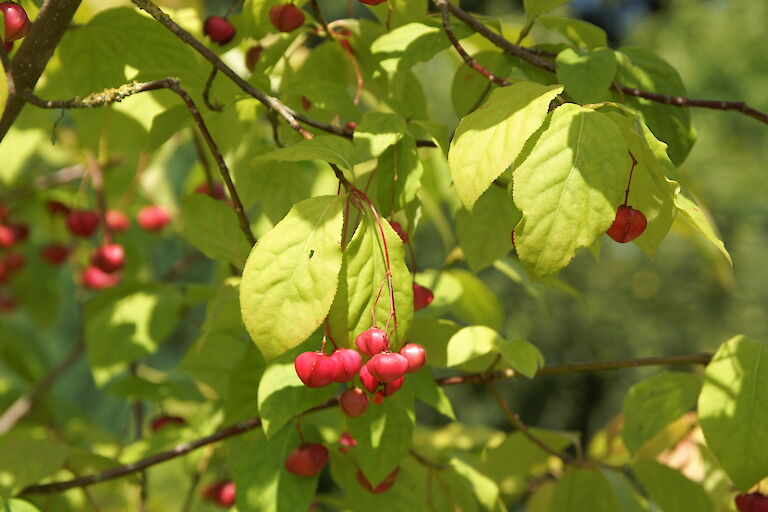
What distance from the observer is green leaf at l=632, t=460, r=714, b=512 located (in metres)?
0.94

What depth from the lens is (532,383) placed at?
4.74 meters

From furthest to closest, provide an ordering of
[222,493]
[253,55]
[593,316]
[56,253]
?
[593,316] → [56,253] → [222,493] → [253,55]

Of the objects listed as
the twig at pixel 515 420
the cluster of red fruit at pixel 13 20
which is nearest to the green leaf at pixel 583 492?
the twig at pixel 515 420

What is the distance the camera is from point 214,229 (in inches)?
35.1

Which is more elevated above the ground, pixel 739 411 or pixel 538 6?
pixel 538 6

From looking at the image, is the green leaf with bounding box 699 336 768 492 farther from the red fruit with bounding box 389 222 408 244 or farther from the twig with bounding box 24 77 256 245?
the twig with bounding box 24 77 256 245

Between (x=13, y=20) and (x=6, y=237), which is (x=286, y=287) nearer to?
(x=13, y=20)

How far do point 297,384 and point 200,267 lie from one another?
385 centimetres

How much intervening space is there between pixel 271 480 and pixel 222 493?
18.8 inches

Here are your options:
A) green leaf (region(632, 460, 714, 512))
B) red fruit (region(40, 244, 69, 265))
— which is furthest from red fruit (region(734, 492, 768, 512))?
red fruit (region(40, 244, 69, 265))

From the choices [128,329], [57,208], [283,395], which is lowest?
[57,208]

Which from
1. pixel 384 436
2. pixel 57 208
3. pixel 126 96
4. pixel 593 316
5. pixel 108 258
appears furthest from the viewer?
pixel 593 316

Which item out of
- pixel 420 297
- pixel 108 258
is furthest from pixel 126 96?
pixel 108 258

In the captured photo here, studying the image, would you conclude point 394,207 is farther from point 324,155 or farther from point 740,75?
point 740,75
